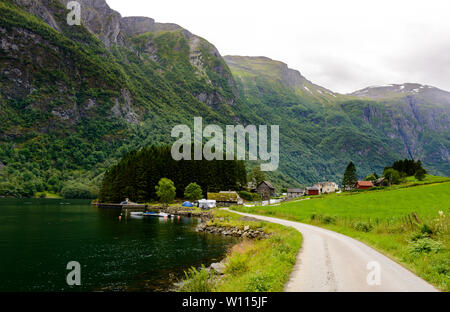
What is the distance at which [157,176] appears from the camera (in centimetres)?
11975

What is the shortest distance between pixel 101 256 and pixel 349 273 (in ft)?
91.1

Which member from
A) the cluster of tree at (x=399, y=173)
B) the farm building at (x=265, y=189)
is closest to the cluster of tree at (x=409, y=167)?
the cluster of tree at (x=399, y=173)

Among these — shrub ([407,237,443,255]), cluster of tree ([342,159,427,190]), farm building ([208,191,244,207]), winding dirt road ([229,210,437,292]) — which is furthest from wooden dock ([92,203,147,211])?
shrub ([407,237,443,255])

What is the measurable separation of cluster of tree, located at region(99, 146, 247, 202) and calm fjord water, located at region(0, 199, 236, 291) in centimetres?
6645

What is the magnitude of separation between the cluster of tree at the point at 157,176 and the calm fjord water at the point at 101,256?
66446 mm

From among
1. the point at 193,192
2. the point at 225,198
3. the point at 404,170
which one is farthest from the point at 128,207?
the point at 404,170

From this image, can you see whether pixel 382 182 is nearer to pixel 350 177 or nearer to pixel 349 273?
pixel 350 177

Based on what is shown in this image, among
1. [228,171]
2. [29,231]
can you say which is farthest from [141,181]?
[29,231]

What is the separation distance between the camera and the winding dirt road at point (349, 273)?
12844 millimetres

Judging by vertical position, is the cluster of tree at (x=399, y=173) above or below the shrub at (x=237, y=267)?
above

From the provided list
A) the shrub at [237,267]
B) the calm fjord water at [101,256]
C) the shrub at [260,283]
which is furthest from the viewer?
the calm fjord water at [101,256]

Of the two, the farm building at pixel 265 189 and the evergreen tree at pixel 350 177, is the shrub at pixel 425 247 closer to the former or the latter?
the evergreen tree at pixel 350 177
